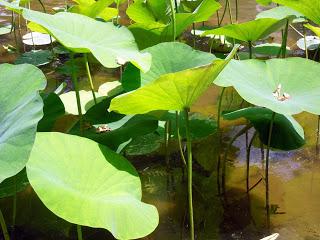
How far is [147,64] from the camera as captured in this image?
1240mm

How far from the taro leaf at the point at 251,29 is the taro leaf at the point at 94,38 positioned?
1.10ft

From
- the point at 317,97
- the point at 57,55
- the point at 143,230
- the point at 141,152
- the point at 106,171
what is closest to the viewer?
the point at 143,230

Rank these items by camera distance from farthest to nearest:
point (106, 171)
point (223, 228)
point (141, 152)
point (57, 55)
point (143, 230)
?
point (57, 55), point (141, 152), point (223, 228), point (106, 171), point (143, 230)

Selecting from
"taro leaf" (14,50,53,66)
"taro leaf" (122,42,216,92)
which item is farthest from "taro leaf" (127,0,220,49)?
"taro leaf" (14,50,53,66)

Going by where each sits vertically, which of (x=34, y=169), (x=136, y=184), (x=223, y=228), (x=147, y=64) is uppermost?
(x=147, y=64)

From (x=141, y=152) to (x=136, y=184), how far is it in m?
0.51

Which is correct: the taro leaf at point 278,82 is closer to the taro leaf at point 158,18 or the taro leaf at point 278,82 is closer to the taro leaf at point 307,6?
the taro leaf at point 307,6

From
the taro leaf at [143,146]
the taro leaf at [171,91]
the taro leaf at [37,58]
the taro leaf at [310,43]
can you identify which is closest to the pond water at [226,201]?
the taro leaf at [143,146]

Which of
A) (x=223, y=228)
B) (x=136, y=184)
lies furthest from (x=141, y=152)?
(x=136, y=184)

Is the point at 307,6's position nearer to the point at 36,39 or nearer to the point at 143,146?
the point at 143,146

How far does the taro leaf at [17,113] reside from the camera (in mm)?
933

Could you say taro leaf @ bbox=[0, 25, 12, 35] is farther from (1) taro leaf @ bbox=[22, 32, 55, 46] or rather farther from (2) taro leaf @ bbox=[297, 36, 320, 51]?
(2) taro leaf @ bbox=[297, 36, 320, 51]

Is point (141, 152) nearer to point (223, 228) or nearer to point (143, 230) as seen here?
point (223, 228)

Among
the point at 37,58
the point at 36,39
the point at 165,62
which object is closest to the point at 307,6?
the point at 165,62
